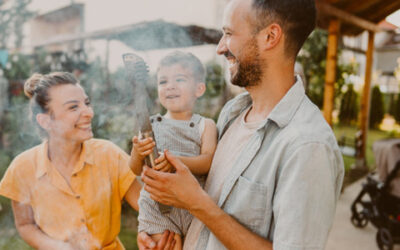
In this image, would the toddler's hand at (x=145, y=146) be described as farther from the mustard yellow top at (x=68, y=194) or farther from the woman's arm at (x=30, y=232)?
the woman's arm at (x=30, y=232)

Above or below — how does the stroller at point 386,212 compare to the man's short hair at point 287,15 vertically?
below

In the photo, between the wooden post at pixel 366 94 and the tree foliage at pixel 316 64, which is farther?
the tree foliage at pixel 316 64

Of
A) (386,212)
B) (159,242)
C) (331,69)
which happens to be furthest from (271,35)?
(331,69)

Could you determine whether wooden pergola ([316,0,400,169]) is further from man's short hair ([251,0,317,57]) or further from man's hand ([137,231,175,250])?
man's hand ([137,231,175,250])

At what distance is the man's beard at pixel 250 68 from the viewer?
3.81 feet

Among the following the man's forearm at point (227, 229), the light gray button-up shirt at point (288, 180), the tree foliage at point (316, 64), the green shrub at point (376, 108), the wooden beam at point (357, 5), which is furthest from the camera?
the green shrub at point (376, 108)

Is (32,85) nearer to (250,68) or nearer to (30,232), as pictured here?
(30,232)

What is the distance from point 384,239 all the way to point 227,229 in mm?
3524

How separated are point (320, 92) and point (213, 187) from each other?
315 inches

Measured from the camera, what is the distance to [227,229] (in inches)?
42.7

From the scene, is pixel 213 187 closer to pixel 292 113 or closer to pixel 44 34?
pixel 292 113

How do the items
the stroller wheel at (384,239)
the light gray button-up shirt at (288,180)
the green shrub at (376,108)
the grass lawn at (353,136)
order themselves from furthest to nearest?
the green shrub at (376,108)
the grass lawn at (353,136)
the stroller wheel at (384,239)
the light gray button-up shirt at (288,180)

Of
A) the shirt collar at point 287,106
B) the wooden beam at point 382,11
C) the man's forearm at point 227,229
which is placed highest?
the wooden beam at point 382,11

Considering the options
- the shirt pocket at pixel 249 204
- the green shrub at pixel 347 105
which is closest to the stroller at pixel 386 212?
the shirt pocket at pixel 249 204
